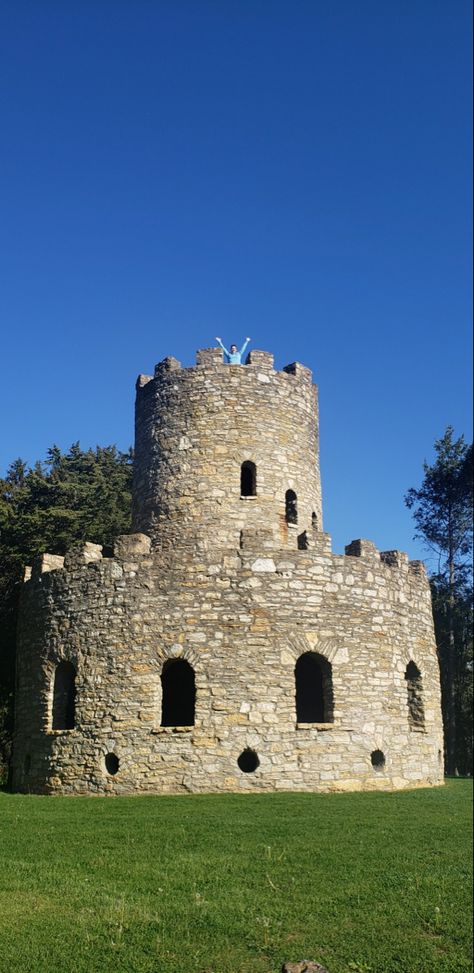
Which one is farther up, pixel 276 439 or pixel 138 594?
pixel 276 439

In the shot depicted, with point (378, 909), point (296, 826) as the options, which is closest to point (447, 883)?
point (378, 909)

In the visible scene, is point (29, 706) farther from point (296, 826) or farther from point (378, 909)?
point (378, 909)

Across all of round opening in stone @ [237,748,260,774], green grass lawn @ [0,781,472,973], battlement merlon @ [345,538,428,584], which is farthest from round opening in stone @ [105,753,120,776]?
battlement merlon @ [345,538,428,584]

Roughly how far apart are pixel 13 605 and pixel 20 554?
80.3 inches

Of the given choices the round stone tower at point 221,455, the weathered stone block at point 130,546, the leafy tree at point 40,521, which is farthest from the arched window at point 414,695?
the leafy tree at point 40,521

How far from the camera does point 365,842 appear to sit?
11367 mm

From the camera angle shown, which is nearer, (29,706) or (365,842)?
(365,842)

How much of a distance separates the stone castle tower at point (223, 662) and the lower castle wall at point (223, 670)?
0.03m

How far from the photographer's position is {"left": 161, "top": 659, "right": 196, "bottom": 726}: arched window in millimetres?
19844

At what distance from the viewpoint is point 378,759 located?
58.2 ft

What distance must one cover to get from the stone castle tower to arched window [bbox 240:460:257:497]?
40 centimetres

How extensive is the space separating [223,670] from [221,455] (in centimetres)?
661

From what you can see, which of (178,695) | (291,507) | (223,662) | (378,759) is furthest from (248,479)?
(378,759)

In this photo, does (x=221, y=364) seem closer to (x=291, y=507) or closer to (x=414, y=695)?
(x=291, y=507)
